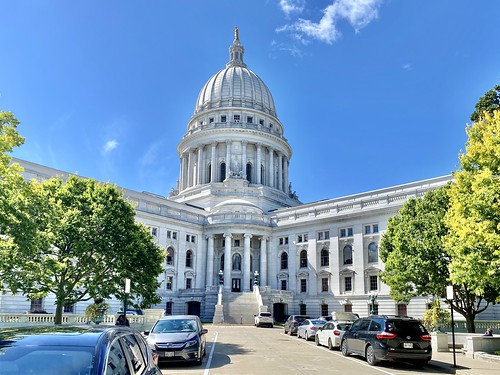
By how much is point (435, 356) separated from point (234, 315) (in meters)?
37.7

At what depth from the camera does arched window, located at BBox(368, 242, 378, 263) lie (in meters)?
59.3

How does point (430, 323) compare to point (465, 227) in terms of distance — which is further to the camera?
point (430, 323)

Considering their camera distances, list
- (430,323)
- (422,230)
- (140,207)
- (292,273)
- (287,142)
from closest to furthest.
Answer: (430,323) → (422,230) → (140,207) → (292,273) → (287,142)

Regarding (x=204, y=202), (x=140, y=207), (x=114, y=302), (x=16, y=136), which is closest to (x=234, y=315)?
(x=114, y=302)

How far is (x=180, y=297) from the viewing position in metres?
64.3

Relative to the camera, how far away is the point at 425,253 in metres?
33.8

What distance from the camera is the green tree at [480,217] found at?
1858 cm

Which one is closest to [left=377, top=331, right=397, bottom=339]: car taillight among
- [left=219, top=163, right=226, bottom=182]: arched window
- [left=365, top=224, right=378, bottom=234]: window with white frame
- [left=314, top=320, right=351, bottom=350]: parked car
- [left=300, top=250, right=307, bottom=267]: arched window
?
[left=314, top=320, right=351, bottom=350]: parked car

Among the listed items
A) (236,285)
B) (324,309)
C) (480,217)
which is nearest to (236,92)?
(236,285)

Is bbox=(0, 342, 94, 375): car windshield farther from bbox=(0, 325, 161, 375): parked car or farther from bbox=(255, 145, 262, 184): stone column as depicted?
bbox=(255, 145, 262, 184): stone column

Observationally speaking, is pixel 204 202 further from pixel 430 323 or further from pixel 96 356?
pixel 96 356

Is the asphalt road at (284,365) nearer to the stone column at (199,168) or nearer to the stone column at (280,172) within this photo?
the stone column at (199,168)

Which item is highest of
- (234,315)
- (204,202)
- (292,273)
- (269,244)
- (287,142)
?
(287,142)

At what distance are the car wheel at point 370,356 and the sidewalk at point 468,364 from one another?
2.59m
